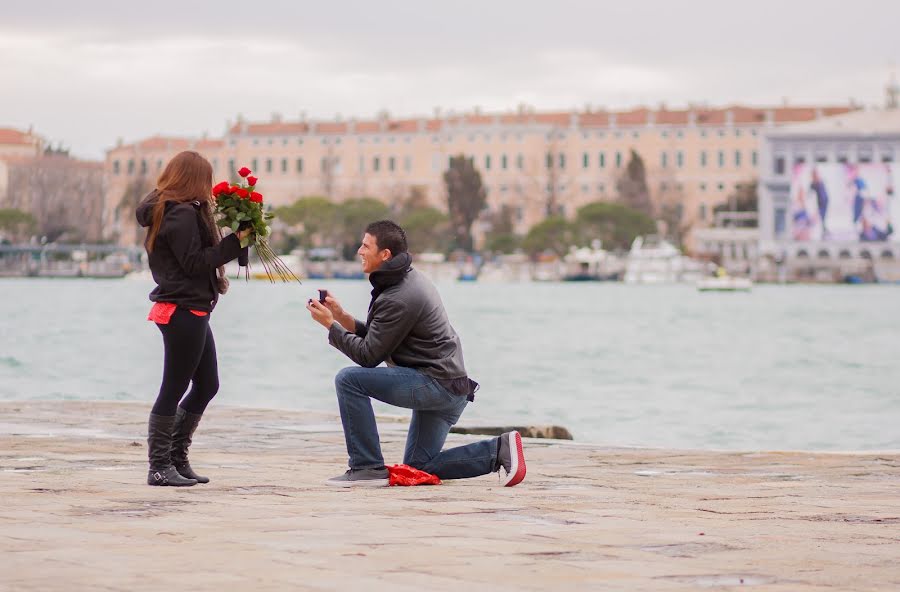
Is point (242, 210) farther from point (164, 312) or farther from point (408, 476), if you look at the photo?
point (408, 476)

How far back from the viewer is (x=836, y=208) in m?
123

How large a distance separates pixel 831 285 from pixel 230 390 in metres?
98.6

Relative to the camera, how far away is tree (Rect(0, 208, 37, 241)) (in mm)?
121688

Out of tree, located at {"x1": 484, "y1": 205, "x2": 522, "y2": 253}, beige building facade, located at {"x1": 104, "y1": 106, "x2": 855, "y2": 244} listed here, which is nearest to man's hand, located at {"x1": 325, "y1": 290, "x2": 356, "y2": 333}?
tree, located at {"x1": 484, "y1": 205, "x2": 522, "y2": 253}

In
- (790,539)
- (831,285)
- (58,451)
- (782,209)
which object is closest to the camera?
(790,539)

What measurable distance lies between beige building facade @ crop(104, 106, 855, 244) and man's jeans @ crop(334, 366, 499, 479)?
13936 centimetres

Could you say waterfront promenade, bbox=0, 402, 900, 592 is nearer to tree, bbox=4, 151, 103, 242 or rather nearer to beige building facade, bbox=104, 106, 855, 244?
tree, bbox=4, 151, 103, 242

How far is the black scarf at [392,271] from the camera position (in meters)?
7.36

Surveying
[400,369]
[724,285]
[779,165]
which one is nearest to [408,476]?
[400,369]

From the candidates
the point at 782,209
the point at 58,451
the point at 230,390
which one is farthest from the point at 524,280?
the point at 58,451

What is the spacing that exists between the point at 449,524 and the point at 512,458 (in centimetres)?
150

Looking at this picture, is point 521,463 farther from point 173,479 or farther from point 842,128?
point 842,128

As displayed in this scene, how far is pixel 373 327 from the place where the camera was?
7.38m

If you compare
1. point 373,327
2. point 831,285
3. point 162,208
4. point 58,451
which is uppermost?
point 162,208
